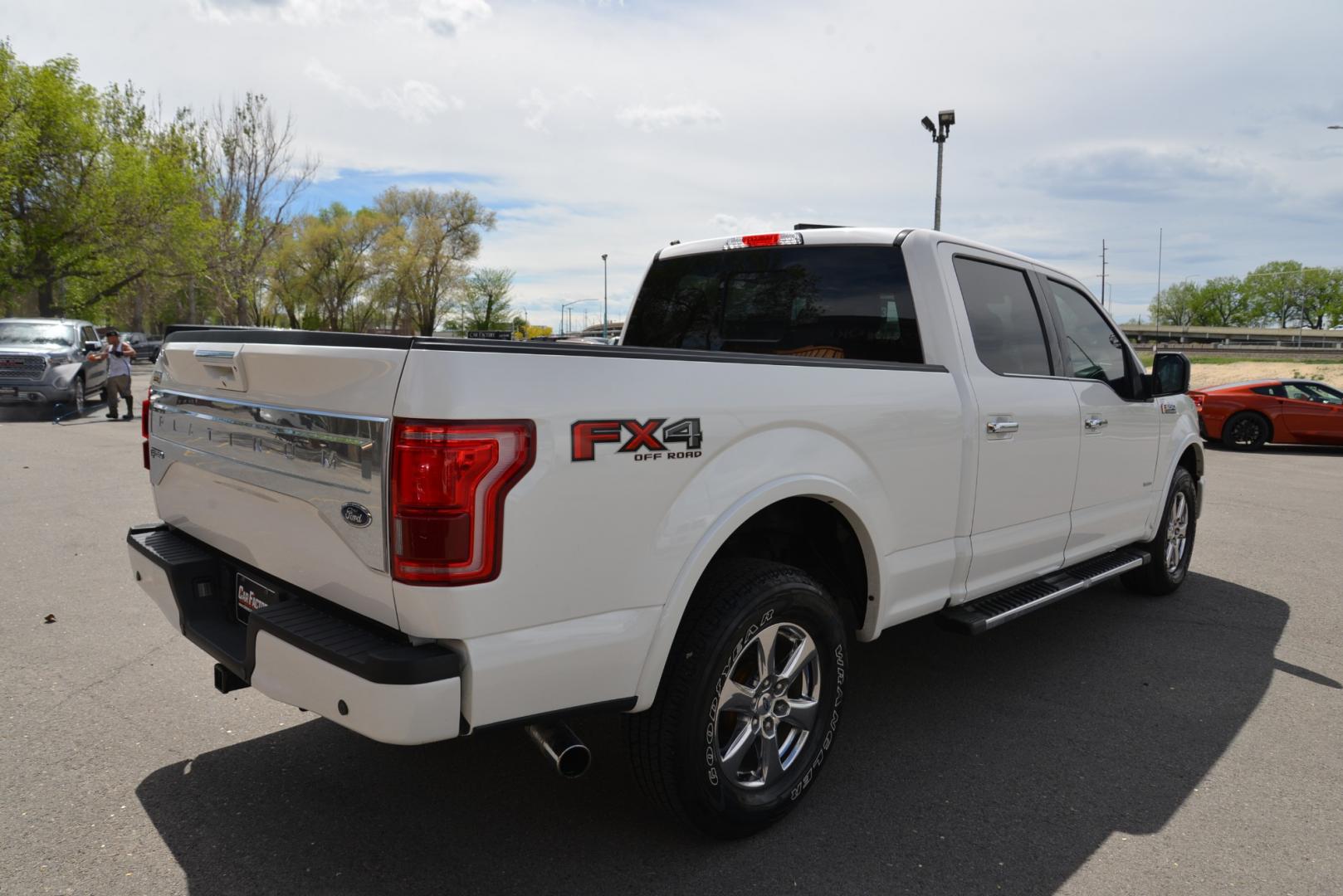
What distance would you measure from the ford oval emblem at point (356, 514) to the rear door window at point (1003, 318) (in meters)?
2.66

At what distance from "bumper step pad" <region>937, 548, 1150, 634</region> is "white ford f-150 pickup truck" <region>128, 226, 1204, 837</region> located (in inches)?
0.7

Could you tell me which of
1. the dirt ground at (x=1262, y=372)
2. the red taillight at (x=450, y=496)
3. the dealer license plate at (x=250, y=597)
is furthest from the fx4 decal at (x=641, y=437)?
the dirt ground at (x=1262, y=372)

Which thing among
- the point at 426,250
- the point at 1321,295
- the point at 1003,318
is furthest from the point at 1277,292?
the point at 1003,318

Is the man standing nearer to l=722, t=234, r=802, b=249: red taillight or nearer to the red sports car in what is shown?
l=722, t=234, r=802, b=249: red taillight

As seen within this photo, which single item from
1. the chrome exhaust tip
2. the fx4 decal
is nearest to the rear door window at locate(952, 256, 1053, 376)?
the fx4 decal

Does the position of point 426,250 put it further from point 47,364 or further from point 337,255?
point 47,364

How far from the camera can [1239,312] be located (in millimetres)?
121938

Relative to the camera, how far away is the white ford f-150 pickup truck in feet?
7.09

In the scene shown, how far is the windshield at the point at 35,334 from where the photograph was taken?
1728 cm

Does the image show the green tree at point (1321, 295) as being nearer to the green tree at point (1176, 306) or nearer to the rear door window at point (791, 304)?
the green tree at point (1176, 306)

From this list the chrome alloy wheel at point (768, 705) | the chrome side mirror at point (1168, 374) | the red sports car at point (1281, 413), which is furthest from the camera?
the red sports car at point (1281, 413)

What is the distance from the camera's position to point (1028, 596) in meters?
4.10

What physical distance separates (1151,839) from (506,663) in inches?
88.0

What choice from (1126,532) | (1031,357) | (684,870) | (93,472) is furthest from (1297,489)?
(93,472)
